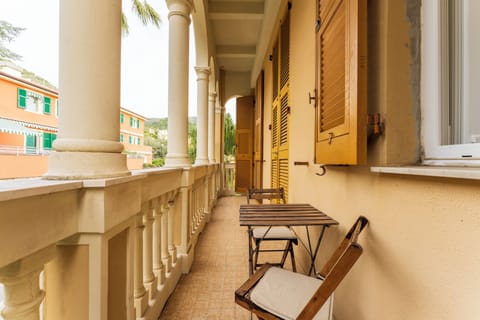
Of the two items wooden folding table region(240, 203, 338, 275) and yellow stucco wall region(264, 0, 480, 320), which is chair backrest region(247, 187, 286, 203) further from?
yellow stucco wall region(264, 0, 480, 320)

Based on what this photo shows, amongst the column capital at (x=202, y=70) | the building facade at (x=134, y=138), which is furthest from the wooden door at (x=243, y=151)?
the building facade at (x=134, y=138)

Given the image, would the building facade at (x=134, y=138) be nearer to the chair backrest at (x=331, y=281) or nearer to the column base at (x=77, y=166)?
the column base at (x=77, y=166)

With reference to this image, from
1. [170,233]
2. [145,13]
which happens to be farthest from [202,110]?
[145,13]

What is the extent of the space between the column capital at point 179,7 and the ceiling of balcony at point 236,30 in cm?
224

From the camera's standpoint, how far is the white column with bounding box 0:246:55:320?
69 centimetres

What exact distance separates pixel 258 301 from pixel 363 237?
2.12ft

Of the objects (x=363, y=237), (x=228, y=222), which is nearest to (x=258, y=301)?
(x=363, y=237)

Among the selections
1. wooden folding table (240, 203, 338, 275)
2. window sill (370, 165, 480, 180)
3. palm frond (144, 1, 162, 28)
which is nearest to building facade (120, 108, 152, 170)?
wooden folding table (240, 203, 338, 275)

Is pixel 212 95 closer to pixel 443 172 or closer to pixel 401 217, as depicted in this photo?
pixel 401 217

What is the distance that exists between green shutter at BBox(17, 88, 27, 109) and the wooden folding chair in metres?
1.32

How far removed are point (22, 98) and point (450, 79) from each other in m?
1.81

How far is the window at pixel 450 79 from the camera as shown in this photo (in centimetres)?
96

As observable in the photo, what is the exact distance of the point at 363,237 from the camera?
1.37 metres

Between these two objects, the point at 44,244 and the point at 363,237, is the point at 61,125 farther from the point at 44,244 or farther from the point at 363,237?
the point at 363,237
